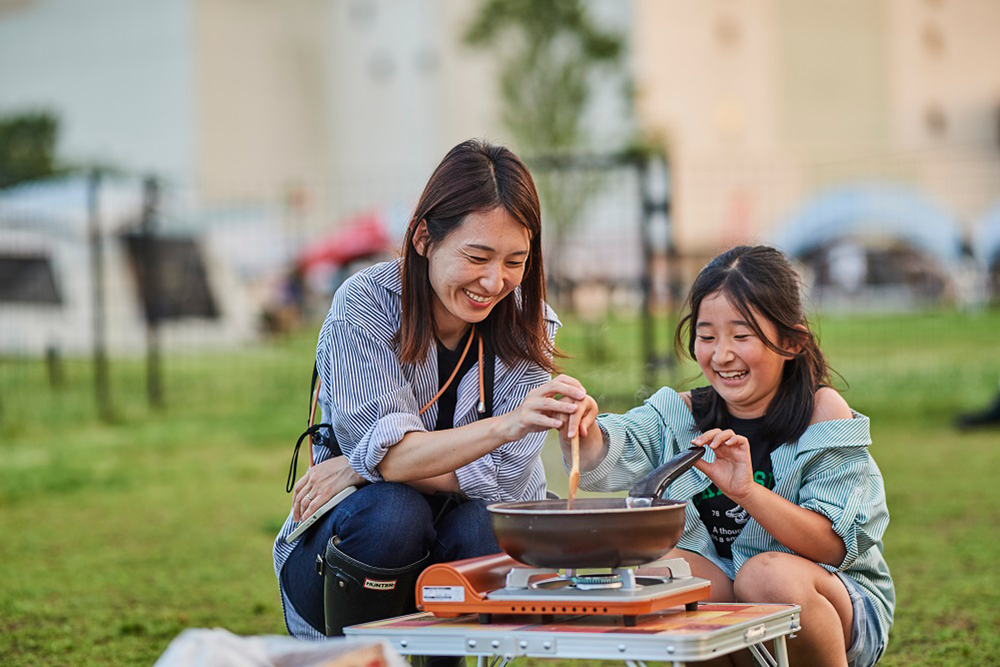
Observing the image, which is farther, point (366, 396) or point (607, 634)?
point (366, 396)

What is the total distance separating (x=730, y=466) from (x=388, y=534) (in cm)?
74

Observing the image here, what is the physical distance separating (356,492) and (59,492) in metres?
5.75

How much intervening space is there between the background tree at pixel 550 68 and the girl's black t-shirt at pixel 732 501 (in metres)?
23.5

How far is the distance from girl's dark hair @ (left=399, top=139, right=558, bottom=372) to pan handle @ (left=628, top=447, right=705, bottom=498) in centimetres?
62

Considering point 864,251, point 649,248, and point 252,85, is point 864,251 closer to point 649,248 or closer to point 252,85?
point 649,248

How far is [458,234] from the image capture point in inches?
119

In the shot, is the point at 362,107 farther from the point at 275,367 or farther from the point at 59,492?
the point at 59,492

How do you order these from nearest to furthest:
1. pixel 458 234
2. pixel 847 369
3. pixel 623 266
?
pixel 458 234
pixel 847 369
pixel 623 266

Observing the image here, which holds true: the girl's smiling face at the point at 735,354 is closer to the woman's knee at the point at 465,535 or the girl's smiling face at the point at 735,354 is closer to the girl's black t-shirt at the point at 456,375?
the girl's black t-shirt at the point at 456,375

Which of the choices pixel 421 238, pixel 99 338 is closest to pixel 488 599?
pixel 421 238

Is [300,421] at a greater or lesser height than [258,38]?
lesser

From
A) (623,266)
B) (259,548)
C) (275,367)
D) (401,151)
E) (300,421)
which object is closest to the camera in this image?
(259,548)

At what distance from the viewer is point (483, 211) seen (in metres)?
3.00

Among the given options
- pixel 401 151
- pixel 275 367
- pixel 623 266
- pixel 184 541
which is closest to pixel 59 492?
pixel 184 541
